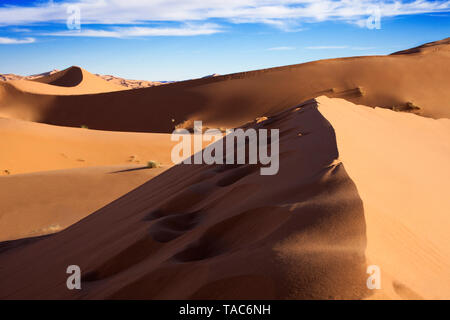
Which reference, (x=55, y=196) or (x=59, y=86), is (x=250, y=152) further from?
(x=59, y=86)

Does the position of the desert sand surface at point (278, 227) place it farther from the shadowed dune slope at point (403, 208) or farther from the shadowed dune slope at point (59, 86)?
the shadowed dune slope at point (59, 86)

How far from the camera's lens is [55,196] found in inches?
283

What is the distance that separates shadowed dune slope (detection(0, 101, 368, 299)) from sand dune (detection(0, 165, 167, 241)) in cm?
274

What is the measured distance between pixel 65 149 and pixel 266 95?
16656mm

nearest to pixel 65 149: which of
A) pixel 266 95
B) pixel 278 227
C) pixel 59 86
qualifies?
pixel 278 227

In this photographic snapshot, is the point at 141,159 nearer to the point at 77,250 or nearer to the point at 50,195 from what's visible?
the point at 50,195

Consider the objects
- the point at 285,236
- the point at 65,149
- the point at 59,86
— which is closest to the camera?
the point at 285,236

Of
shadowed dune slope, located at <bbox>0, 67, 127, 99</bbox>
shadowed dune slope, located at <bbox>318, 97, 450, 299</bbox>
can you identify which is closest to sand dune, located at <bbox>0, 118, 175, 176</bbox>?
shadowed dune slope, located at <bbox>318, 97, 450, 299</bbox>

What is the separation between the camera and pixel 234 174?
3.14 m

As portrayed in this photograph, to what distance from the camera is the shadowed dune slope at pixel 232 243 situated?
1355mm

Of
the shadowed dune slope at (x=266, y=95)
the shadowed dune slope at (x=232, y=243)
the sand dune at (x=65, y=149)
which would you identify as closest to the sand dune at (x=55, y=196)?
the shadowed dune slope at (x=232, y=243)

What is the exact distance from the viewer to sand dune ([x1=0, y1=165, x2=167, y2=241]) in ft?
20.0

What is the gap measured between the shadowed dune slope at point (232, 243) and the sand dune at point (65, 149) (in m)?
9.02
